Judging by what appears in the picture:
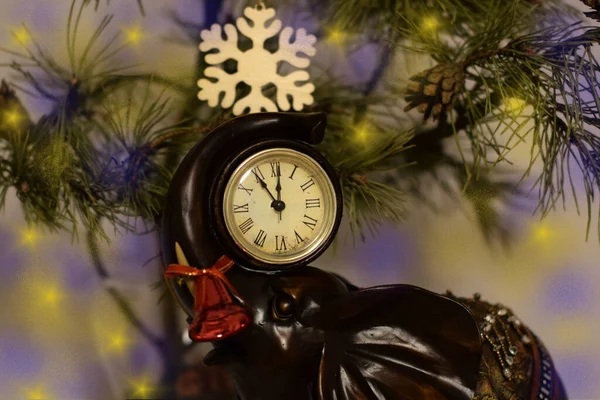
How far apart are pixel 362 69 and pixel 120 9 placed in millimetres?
350

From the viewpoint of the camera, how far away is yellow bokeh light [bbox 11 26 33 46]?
0.87 metres

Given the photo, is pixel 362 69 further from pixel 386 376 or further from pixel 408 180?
pixel 386 376

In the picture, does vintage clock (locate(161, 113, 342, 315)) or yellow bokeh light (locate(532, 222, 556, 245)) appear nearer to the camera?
vintage clock (locate(161, 113, 342, 315))

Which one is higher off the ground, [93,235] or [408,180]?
[408,180]

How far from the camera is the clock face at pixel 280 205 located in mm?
662

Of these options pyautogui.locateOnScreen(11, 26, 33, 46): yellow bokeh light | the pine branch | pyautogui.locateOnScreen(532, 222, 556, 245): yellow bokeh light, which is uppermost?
pyautogui.locateOnScreen(11, 26, 33, 46): yellow bokeh light

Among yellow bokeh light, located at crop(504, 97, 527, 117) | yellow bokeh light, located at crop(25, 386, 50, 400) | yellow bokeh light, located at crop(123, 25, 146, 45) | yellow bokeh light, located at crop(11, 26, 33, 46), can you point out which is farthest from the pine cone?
yellow bokeh light, located at crop(25, 386, 50, 400)

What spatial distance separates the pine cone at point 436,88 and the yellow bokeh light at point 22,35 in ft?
1.72

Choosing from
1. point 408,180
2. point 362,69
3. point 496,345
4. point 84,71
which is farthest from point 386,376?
point 84,71

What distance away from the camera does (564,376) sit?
35.2 inches

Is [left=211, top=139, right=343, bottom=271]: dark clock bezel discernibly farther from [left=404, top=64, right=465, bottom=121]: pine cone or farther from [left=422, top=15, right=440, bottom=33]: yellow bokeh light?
[left=422, top=15, right=440, bottom=33]: yellow bokeh light

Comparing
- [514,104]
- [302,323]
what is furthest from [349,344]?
[514,104]

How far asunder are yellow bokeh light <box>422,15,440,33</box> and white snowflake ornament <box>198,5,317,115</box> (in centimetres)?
17

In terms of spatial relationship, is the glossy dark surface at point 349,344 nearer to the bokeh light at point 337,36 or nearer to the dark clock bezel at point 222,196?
the dark clock bezel at point 222,196
